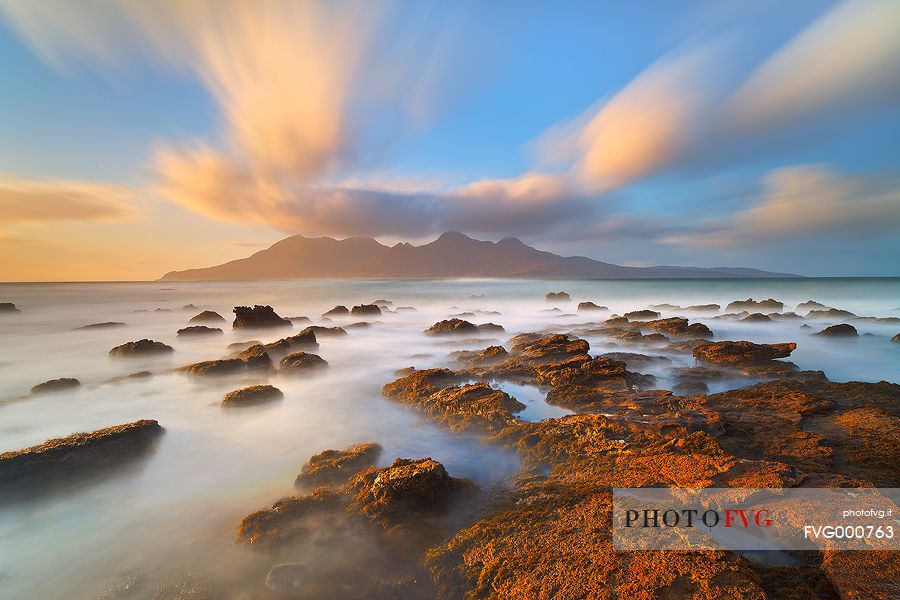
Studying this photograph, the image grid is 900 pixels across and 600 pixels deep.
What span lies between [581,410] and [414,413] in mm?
3847

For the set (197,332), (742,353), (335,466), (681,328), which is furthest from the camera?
(197,332)

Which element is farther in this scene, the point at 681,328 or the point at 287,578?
the point at 681,328

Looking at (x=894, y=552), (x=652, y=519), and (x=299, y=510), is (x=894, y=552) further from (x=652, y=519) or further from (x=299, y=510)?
(x=299, y=510)

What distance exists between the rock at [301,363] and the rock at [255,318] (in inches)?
488

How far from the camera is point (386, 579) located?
12.6 ft

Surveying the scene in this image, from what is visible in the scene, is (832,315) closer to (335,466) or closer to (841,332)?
(841,332)

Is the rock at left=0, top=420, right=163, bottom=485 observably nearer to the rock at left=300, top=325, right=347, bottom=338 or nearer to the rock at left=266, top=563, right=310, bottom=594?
the rock at left=266, top=563, right=310, bottom=594

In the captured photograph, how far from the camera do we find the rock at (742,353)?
11.9 metres

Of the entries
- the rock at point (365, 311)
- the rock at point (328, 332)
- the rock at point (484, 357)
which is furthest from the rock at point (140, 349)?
the rock at point (365, 311)

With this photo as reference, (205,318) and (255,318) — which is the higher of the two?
(255,318)

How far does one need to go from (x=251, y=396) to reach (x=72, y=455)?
3737 mm

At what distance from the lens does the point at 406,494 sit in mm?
4750

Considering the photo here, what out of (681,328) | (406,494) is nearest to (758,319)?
(681,328)

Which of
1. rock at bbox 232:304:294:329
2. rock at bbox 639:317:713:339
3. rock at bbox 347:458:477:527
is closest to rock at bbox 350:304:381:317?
rock at bbox 232:304:294:329
